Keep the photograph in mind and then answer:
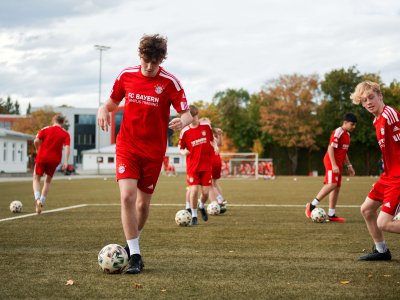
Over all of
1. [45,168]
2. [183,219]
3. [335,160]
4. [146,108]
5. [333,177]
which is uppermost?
[146,108]

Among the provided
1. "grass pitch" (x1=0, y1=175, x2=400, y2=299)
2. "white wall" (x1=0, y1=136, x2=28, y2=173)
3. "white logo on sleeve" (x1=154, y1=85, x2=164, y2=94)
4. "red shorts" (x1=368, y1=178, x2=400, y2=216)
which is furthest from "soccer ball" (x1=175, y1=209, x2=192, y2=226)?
"white wall" (x1=0, y1=136, x2=28, y2=173)

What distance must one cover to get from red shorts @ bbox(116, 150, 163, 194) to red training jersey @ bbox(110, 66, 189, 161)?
2.7 inches

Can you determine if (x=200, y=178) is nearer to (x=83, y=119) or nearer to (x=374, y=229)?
(x=374, y=229)

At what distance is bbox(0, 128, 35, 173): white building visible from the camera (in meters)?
58.1

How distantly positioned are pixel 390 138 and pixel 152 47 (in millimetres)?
2714

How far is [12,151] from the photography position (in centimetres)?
6081

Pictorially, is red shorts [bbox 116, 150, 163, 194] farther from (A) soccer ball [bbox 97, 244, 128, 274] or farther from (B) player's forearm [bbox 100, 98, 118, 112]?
(A) soccer ball [bbox 97, 244, 128, 274]

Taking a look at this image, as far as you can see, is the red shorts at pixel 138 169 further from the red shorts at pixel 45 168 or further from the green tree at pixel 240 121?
the green tree at pixel 240 121

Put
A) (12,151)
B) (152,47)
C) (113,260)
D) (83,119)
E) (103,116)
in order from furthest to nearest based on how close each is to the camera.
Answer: (83,119)
(12,151)
(103,116)
(152,47)
(113,260)

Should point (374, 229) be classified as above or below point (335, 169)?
below

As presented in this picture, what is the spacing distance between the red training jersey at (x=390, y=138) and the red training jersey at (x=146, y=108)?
2.15 m

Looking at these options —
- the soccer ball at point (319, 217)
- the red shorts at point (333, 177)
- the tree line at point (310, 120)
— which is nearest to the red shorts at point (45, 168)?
the soccer ball at point (319, 217)

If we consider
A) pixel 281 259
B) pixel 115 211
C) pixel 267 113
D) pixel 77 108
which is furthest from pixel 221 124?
pixel 281 259

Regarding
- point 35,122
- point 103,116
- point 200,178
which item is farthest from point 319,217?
point 35,122
